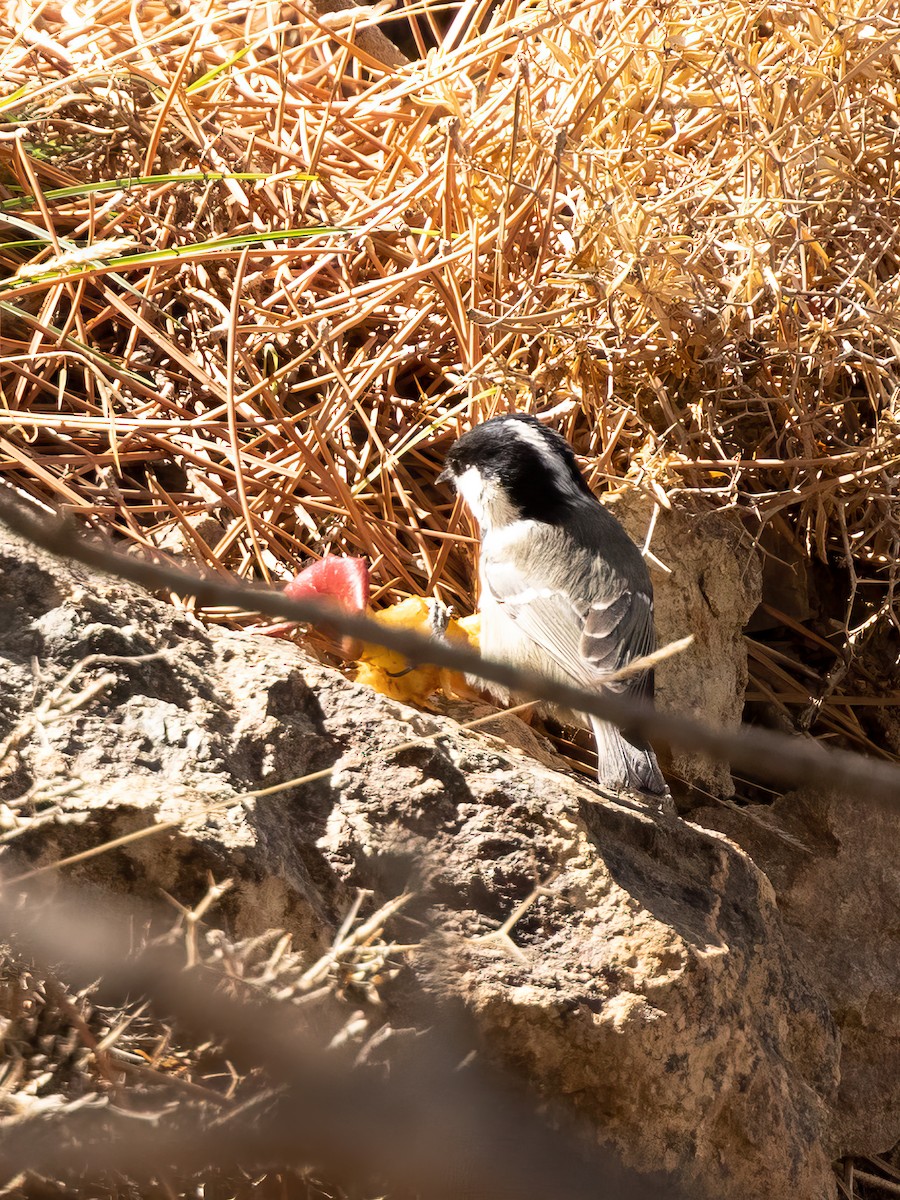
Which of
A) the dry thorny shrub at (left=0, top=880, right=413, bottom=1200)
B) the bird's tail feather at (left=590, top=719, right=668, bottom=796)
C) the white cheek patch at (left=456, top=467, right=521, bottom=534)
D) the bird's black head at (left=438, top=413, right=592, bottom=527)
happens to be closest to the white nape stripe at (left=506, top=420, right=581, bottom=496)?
the bird's black head at (left=438, top=413, right=592, bottom=527)

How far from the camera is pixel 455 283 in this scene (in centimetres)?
324

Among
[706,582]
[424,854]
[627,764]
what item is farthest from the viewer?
[706,582]

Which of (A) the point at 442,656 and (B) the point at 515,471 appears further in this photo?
(B) the point at 515,471

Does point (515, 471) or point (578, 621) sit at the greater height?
point (515, 471)

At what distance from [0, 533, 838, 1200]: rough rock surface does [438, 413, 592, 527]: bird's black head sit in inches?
36.9

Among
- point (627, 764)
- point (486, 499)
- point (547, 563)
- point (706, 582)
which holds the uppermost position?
point (486, 499)

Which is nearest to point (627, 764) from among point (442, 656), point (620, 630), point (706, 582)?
point (620, 630)

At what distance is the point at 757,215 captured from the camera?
286cm

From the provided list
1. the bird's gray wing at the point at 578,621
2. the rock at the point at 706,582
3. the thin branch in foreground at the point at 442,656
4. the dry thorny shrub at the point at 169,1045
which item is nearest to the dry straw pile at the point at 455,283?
the rock at the point at 706,582

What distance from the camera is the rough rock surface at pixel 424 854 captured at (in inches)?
68.6

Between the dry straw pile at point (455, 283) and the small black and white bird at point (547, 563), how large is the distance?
19 cm

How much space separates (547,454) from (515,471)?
0.31 feet

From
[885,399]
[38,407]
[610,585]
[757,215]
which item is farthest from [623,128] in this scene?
[38,407]

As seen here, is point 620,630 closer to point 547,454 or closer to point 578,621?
point 578,621
